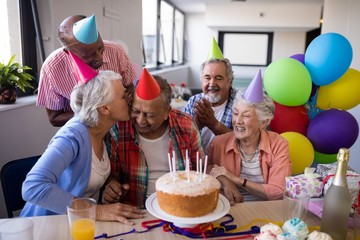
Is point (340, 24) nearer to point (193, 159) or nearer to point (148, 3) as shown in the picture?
point (193, 159)

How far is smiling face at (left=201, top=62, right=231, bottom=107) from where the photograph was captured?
7.49 feet

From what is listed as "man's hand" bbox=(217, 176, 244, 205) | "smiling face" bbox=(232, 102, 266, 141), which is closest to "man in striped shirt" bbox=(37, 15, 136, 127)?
"smiling face" bbox=(232, 102, 266, 141)

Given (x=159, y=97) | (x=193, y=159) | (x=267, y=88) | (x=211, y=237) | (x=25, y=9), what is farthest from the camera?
(x=25, y=9)

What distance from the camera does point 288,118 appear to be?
2344 mm

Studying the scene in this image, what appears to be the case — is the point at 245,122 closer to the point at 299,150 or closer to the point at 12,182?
the point at 299,150

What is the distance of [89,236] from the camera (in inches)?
41.9

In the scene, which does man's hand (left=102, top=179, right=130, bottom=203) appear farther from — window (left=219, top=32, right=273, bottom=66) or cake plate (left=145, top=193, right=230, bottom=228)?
window (left=219, top=32, right=273, bottom=66)

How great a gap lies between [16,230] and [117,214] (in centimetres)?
37

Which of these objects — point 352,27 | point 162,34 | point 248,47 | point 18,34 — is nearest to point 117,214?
point 18,34

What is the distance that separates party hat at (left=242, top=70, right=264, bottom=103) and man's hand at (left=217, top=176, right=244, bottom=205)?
44cm

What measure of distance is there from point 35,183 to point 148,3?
5885 millimetres

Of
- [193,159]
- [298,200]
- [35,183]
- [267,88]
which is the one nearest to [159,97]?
[193,159]

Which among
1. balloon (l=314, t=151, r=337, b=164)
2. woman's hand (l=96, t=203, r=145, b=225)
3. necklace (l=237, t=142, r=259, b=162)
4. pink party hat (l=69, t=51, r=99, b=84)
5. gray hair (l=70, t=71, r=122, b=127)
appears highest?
pink party hat (l=69, t=51, r=99, b=84)

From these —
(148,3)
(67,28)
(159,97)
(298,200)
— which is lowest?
(298,200)
